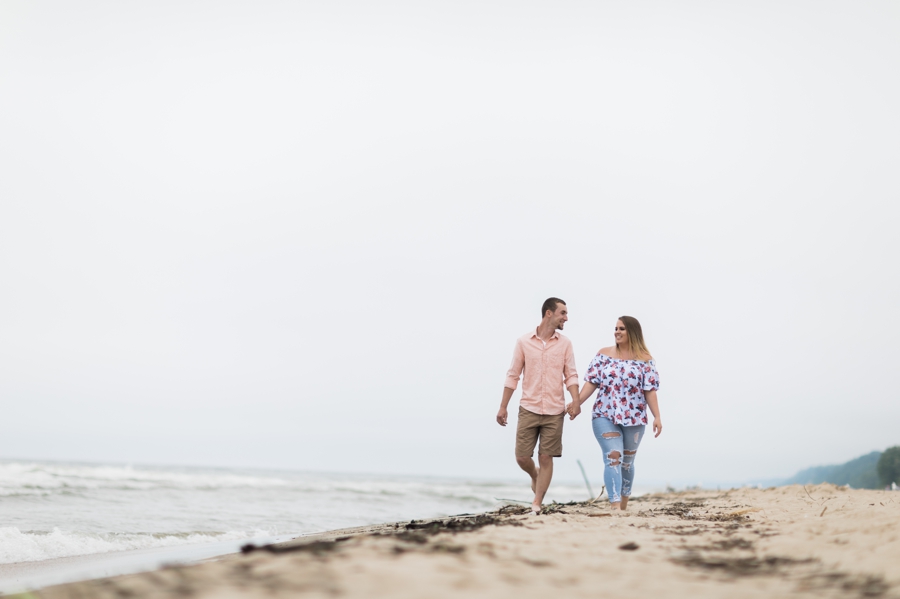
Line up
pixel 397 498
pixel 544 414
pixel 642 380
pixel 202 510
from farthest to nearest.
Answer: pixel 397 498, pixel 202 510, pixel 642 380, pixel 544 414

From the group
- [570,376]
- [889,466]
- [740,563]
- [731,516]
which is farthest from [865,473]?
[740,563]

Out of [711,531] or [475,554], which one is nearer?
[475,554]

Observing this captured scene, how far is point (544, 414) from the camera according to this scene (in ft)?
19.8

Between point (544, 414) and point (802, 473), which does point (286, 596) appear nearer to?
point (544, 414)

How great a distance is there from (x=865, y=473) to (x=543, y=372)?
12085mm

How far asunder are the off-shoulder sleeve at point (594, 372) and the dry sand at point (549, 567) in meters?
2.42

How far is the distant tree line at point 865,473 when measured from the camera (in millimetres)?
13648

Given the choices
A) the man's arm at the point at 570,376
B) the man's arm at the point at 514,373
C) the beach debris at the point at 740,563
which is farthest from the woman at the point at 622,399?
the beach debris at the point at 740,563

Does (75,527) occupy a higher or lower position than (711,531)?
lower

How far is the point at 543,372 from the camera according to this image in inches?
239

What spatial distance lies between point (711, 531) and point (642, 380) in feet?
6.75

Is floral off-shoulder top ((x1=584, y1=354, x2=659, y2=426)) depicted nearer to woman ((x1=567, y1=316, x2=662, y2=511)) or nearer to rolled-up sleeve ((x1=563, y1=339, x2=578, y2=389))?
woman ((x1=567, y1=316, x2=662, y2=511))

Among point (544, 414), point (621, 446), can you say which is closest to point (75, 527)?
point (544, 414)

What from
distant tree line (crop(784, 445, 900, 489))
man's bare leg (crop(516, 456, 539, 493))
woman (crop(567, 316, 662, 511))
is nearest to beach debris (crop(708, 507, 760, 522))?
woman (crop(567, 316, 662, 511))
